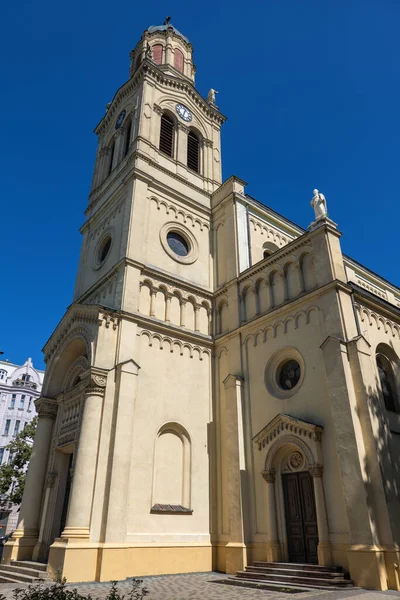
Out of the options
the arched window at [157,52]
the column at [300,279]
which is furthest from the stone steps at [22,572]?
the arched window at [157,52]

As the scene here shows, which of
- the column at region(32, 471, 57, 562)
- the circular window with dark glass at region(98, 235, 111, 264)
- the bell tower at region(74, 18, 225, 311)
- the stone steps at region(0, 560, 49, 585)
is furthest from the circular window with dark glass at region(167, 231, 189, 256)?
the stone steps at region(0, 560, 49, 585)

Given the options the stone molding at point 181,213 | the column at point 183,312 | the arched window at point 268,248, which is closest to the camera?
the column at point 183,312

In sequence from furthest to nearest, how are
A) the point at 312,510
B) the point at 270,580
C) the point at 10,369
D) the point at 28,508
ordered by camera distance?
the point at 10,369
the point at 28,508
the point at 312,510
the point at 270,580

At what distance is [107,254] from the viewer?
2216 cm

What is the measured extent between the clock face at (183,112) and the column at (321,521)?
22.4 m

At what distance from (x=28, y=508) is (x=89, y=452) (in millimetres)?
6381

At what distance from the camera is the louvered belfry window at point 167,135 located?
1014 inches

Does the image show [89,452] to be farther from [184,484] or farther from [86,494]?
[184,484]

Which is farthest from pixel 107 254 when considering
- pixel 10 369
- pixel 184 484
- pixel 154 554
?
pixel 10 369

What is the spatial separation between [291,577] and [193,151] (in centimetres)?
2316

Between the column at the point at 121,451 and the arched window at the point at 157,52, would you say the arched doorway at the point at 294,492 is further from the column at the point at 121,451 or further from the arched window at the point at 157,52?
the arched window at the point at 157,52

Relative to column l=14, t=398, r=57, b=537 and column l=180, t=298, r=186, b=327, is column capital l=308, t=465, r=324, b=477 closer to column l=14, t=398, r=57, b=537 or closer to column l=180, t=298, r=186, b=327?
column l=180, t=298, r=186, b=327

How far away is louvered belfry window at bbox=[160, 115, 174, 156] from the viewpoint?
25766 millimetres

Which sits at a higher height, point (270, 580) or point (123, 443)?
point (123, 443)
